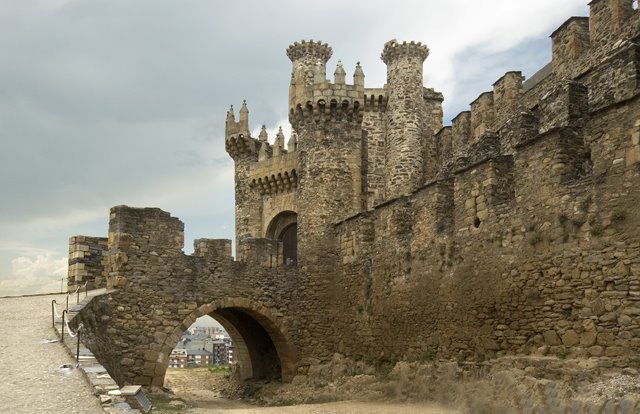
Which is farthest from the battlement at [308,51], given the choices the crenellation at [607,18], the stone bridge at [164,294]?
the crenellation at [607,18]

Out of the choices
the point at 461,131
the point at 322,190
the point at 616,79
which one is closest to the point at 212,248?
the point at 322,190

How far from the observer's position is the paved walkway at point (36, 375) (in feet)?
26.5

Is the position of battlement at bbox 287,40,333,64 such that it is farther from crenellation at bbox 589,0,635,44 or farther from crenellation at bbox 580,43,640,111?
crenellation at bbox 580,43,640,111

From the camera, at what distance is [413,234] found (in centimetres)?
1525

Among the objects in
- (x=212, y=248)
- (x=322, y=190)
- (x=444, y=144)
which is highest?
(x=444, y=144)

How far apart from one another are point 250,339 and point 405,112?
973 centimetres

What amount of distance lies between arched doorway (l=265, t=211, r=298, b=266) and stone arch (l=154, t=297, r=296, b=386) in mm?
2991

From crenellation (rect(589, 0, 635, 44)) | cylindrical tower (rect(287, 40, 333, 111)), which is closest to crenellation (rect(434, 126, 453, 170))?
cylindrical tower (rect(287, 40, 333, 111))

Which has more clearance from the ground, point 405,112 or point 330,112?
point 405,112

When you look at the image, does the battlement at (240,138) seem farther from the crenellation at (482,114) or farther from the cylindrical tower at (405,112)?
the crenellation at (482,114)

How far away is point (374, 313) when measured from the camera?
656 inches

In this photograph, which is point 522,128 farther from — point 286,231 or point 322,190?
point 286,231

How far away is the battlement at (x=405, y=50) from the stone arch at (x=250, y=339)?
1080cm

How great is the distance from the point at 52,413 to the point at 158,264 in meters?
9.50
